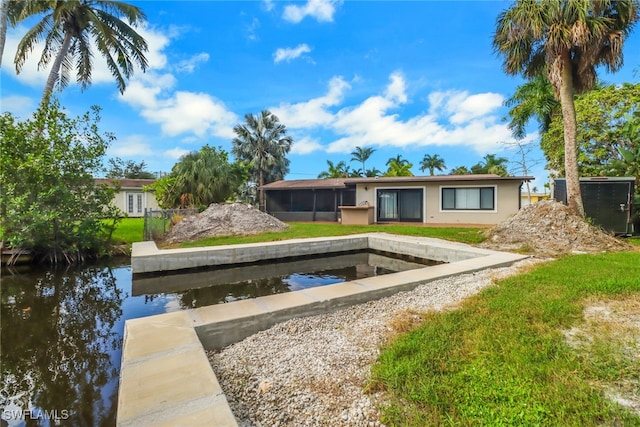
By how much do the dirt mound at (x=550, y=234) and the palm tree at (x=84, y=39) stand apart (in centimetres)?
1650

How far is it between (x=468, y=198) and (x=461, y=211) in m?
0.72

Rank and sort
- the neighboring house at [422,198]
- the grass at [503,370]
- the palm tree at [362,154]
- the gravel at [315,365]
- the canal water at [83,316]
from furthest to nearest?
the palm tree at [362,154]
the neighboring house at [422,198]
the canal water at [83,316]
the gravel at [315,365]
the grass at [503,370]

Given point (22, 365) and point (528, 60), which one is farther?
point (528, 60)

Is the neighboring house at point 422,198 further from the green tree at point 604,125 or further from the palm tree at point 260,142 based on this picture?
the palm tree at point 260,142

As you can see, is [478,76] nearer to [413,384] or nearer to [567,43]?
[567,43]

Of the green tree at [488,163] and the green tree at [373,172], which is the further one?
the green tree at [373,172]

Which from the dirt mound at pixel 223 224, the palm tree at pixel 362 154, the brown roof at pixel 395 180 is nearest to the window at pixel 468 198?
the brown roof at pixel 395 180

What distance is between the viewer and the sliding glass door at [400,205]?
16344 mm

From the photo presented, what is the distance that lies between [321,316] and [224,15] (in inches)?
416

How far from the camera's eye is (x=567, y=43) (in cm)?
895

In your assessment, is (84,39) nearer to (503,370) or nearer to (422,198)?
(422,198)

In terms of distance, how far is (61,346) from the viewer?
411cm

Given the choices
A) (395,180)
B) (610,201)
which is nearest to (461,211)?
(395,180)

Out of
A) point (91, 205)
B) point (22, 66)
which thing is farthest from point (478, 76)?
point (22, 66)
